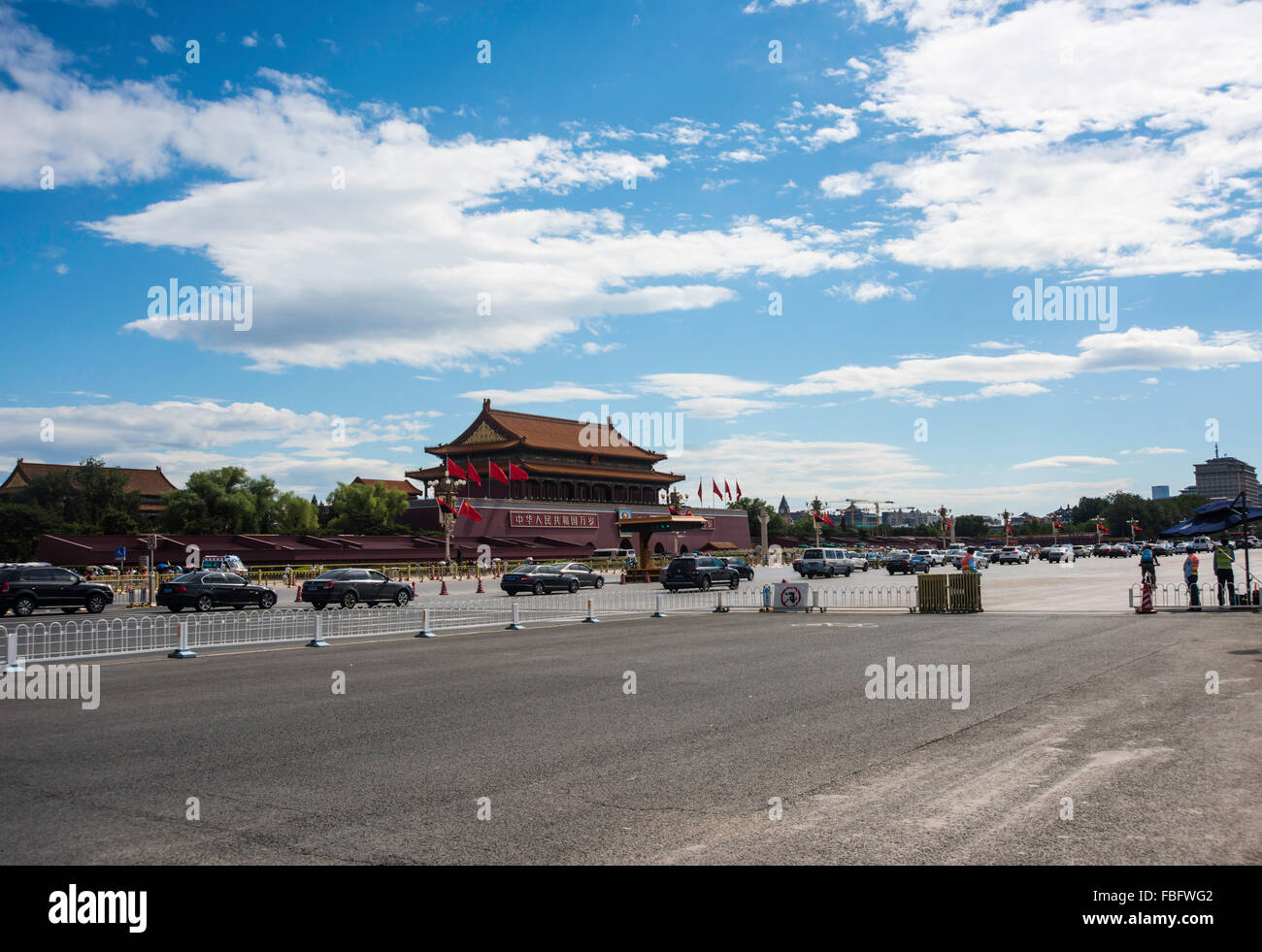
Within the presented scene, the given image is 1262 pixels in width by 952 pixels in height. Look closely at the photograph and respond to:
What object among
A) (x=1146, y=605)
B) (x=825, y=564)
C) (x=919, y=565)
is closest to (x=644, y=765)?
(x=1146, y=605)

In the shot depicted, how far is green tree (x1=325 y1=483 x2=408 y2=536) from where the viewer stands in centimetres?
7112

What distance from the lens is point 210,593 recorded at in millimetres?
28656

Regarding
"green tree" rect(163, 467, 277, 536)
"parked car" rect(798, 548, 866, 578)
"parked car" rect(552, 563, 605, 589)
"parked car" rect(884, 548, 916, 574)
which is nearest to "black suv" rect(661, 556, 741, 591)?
"parked car" rect(552, 563, 605, 589)

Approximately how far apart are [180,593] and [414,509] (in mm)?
45932

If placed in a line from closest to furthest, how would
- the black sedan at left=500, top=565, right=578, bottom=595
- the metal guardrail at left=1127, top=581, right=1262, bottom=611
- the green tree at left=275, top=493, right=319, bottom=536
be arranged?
the metal guardrail at left=1127, top=581, right=1262, bottom=611
the black sedan at left=500, top=565, right=578, bottom=595
the green tree at left=275, top=493, right=319, bottom=536

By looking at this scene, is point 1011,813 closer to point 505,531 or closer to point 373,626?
point 373,626

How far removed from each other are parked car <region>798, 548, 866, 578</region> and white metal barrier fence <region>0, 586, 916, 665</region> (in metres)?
15.8

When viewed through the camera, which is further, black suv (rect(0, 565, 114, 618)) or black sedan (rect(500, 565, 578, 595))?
black sedan (rect(500, 565, 578, 595))

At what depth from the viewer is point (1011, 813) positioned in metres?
5.95

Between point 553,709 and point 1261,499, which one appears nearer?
point 553,709

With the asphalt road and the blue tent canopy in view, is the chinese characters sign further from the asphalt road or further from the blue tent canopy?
the asphalt road

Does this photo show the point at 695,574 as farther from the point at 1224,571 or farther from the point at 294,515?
the point at 294,515

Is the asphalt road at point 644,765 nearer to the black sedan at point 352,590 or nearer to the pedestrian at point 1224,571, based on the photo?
the pedestrian at point 1224,571
